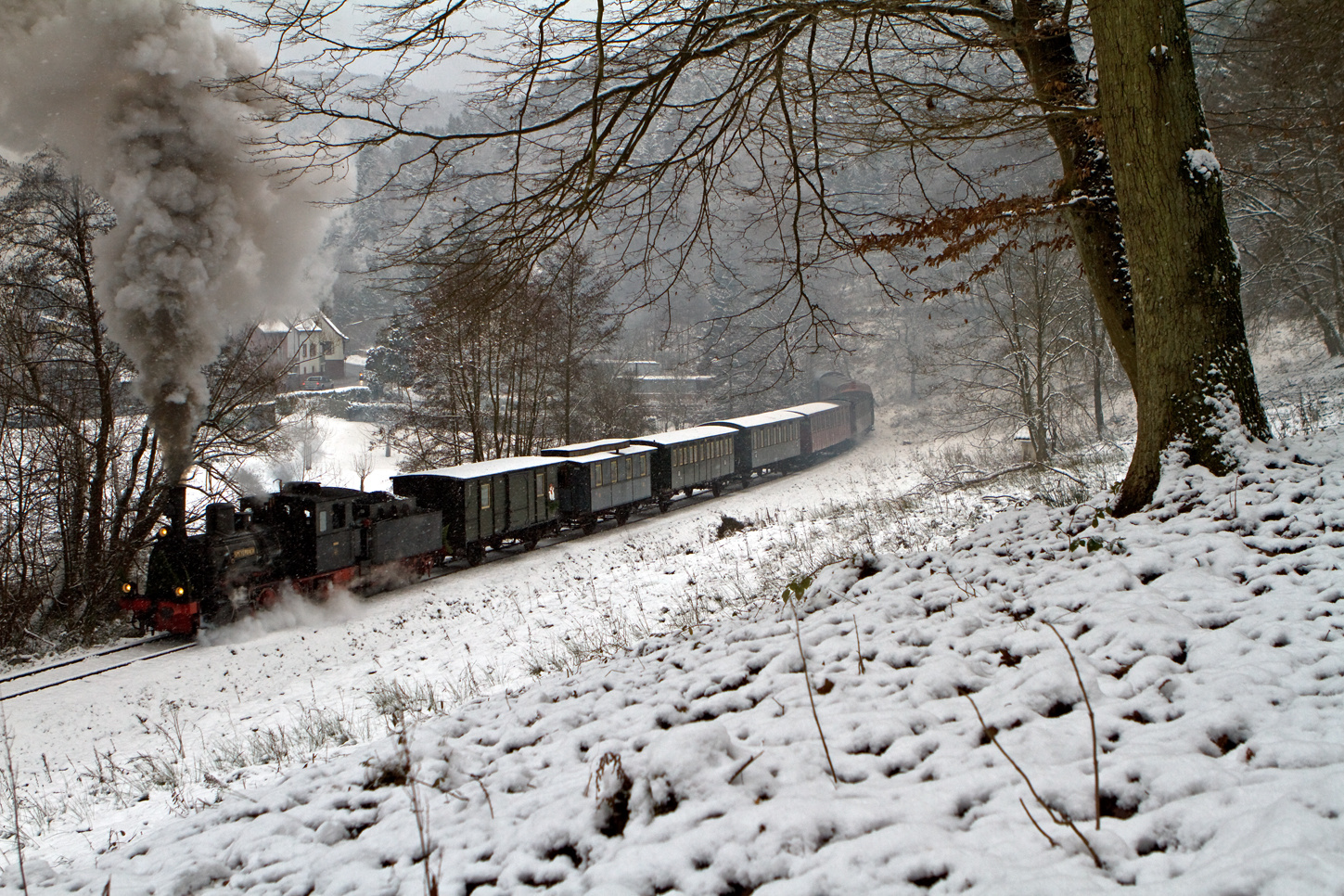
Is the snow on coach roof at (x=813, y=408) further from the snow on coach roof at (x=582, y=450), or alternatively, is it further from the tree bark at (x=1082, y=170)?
the tree bark at (x=1082, y=170)

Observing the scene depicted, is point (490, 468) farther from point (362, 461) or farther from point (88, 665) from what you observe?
point (362, 461)

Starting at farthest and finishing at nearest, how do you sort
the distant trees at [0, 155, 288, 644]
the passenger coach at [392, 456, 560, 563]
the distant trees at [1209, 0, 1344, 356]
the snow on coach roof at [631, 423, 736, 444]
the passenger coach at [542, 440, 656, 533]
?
the snow on coach roof at [631, 423, 736, 444] → the passenger coach at [542, 440, 656, 533] → the passenger coach at [392, 456, 560, 563] → the distant trees at [0, 155, 288, 644] → the distant trees at [1209, 0, 1344, 356]

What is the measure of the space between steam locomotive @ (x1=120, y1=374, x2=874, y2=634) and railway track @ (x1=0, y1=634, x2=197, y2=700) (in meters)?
0.34

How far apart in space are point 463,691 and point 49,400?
10923mm

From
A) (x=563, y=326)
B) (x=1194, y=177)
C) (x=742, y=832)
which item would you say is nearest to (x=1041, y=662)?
(x=742, y=832)

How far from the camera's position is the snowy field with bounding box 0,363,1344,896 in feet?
5.83

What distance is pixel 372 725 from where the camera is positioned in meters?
5.70

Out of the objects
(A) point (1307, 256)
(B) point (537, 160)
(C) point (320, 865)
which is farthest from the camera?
(A) point (1307, 256)

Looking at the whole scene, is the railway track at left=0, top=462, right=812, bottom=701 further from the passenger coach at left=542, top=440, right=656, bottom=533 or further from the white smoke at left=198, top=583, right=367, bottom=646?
the passenger coach at left=542, top=440, right=656, bottom=533

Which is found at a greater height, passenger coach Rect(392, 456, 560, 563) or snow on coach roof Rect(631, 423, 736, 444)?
snow on coach roof Rect(631, 423, 736, 444)

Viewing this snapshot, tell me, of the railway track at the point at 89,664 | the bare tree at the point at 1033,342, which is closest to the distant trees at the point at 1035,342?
the bare tree at the point at 1033,342

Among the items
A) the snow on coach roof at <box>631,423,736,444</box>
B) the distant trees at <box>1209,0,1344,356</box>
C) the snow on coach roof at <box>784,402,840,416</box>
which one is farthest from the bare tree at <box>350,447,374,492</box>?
the distant trees at <box>1209,0,1344,356</box>

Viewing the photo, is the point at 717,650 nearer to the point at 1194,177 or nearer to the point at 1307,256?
the point at 1194,177

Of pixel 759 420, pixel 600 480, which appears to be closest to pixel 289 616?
pixel 600 480
